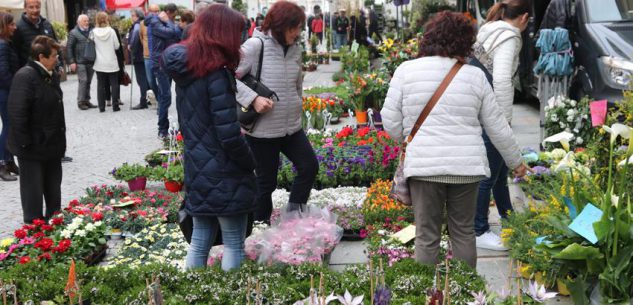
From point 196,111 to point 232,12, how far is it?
21.9 inches

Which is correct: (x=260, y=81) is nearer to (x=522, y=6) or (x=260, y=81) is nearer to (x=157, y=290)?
(x=522, y=6)

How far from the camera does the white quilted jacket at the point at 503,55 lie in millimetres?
5020

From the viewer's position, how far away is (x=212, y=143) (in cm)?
398

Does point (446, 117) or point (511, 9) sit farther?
point (511, 9)

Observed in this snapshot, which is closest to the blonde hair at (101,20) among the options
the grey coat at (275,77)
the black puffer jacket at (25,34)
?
the black puffer jacket at (25,34)

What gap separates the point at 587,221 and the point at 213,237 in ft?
6.71

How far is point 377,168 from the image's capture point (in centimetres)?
727

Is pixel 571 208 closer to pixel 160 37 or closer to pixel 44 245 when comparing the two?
pixel 44 245

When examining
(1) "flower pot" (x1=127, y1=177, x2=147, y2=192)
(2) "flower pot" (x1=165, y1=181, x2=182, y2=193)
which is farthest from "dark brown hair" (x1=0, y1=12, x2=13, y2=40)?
(2) "flower pot" (x1=165, y1=181, x2=182, y2=193)

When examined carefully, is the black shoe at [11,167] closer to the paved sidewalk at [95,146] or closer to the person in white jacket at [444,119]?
the paved sidewalk at [95,146]

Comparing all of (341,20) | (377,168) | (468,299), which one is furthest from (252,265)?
(341,20)

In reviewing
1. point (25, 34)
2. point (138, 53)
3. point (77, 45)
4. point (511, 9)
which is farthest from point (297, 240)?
point (77, 45)

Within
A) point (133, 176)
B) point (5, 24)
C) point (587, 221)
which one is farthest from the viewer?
point (5, 24)

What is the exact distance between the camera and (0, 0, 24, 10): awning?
16344 millimetres
